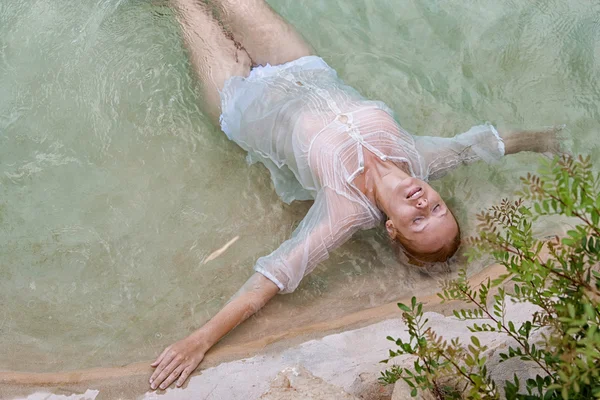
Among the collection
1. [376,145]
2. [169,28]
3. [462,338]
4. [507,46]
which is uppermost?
[169,28]

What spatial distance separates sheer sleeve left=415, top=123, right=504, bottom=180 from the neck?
0.23 metres

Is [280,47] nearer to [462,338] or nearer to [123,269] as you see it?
[123,269]

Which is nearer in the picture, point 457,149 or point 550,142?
point 457,149

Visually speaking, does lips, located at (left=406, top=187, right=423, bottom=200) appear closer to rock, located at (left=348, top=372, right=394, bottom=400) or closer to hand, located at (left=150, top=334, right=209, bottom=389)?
rock, located at (left=348, top=372, right=394, bottom=400)

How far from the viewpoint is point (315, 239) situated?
145 inches

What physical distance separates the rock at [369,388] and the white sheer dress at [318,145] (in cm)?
72

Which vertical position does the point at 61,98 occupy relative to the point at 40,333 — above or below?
above

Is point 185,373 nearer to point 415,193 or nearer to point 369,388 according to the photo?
point 369,388

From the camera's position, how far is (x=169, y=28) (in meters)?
4.75

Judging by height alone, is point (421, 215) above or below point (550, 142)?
above

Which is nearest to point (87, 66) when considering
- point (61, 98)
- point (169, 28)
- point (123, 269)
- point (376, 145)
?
point (61, 98)

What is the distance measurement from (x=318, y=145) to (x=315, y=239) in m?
0.57

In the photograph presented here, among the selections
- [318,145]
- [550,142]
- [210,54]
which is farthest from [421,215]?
[210,54]

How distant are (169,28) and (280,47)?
0.96 m
